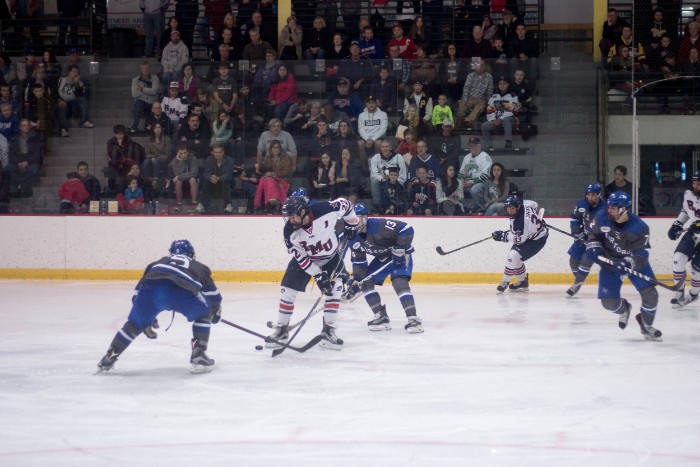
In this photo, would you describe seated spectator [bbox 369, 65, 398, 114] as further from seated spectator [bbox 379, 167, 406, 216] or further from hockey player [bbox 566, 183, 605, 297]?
hockey player [bbox 566, 183, 605, 297]

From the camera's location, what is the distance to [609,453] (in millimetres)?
4059

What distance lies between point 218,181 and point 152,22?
11.2ft

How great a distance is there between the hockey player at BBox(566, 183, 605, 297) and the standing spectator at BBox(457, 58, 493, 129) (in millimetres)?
1842

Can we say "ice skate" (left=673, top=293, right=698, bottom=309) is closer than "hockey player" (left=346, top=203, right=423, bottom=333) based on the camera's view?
No

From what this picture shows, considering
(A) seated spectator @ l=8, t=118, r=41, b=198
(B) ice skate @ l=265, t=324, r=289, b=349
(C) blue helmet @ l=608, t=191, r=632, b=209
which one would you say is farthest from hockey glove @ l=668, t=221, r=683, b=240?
(A) seated spectator @ l=8, t=118, r=41, b=198

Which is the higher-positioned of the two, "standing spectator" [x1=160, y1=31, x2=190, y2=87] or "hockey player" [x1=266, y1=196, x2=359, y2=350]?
"standing spectator" [x1=160, y1=31, x2=190, y2=87]

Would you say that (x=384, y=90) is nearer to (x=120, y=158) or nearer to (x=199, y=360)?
(x=120, y=158)

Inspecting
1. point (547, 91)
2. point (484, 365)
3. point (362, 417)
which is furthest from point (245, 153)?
point (362, 417)

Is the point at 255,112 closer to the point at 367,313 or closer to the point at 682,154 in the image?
the point at 367,313

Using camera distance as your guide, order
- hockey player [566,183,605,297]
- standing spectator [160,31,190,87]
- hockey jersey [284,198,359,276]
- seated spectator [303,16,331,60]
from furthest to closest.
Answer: seated spectator [303,16,331,60], standing spectator [160,31,190,87], hockey player [566,183,605,297], hockey jersey [284,198,359,276]

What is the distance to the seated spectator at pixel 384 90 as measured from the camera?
442 inches

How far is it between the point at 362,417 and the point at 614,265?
2.88 metres

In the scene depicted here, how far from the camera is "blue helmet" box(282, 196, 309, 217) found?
21.0 feet

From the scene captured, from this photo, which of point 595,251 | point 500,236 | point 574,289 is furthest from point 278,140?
point 595,251
